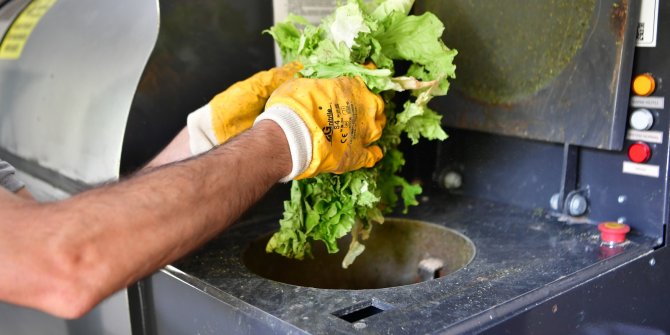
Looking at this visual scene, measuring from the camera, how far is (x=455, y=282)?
1182 millimetres

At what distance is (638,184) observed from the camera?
4.64 ft

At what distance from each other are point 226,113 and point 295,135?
31 centimetres

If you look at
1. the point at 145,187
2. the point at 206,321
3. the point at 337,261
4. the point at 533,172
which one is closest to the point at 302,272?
the point at 337,261

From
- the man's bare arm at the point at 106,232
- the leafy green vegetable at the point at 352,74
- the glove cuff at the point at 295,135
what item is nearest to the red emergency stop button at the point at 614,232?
the leafy green vegetable at the point at 352,74

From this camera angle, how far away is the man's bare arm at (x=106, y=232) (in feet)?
2.68

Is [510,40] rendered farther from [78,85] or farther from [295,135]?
[78,85]

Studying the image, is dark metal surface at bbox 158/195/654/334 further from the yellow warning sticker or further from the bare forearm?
the yellow warning sticker

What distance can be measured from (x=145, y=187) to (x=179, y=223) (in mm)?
73

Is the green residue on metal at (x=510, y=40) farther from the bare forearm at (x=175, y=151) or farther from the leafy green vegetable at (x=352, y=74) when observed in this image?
the bare forearm at (x=175, y=151)

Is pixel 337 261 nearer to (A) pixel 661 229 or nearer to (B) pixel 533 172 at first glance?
(B) pixel 533 172

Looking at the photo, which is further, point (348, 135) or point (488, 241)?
point (488, 241)

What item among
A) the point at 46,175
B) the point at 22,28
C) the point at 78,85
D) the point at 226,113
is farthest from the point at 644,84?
the point at 22,28

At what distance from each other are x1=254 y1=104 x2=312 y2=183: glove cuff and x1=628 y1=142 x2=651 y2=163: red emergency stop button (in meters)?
0.78

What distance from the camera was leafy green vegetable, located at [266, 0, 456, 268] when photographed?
1308 millimetres
